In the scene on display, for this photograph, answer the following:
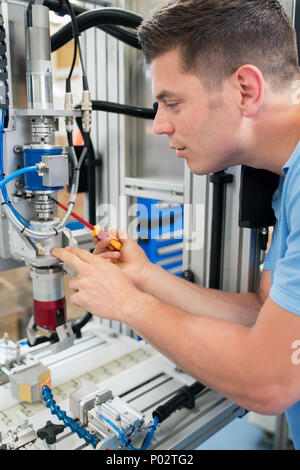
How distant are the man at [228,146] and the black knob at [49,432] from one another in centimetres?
31

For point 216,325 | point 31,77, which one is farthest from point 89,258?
point 31,77

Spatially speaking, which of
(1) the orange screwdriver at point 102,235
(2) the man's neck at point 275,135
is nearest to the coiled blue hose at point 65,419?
(1) the orange screwdriver at point 102,235

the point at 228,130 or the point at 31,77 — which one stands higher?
the point at 31,77

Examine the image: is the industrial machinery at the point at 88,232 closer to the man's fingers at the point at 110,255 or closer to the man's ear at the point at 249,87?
the man's fingers at the point at 110,255

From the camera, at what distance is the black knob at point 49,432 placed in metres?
0.98

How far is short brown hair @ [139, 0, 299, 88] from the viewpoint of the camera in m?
0.85

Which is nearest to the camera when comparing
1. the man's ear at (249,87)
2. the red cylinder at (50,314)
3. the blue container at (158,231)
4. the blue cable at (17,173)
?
the man's ear at (249,87)

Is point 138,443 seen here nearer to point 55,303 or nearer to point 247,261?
point 55,303

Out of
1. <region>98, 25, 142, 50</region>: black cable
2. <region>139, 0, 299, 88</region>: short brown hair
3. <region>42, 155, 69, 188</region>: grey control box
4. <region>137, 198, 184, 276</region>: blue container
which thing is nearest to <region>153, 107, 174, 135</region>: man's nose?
<region>139, 0, 299, 88</region>: short brown hair

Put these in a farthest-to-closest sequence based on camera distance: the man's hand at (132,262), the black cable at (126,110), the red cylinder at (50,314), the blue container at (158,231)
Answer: the blue container at (158,231)
the black cable at (126,110)
the man's hand at (132,262)
the red cylinder at (50,314)

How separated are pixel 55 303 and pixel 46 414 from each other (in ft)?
1.05

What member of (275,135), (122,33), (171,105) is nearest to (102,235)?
(171,105)

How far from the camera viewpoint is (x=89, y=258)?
39.4 inches

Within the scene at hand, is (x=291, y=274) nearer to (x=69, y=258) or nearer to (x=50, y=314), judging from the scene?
(x=69, y=258)
